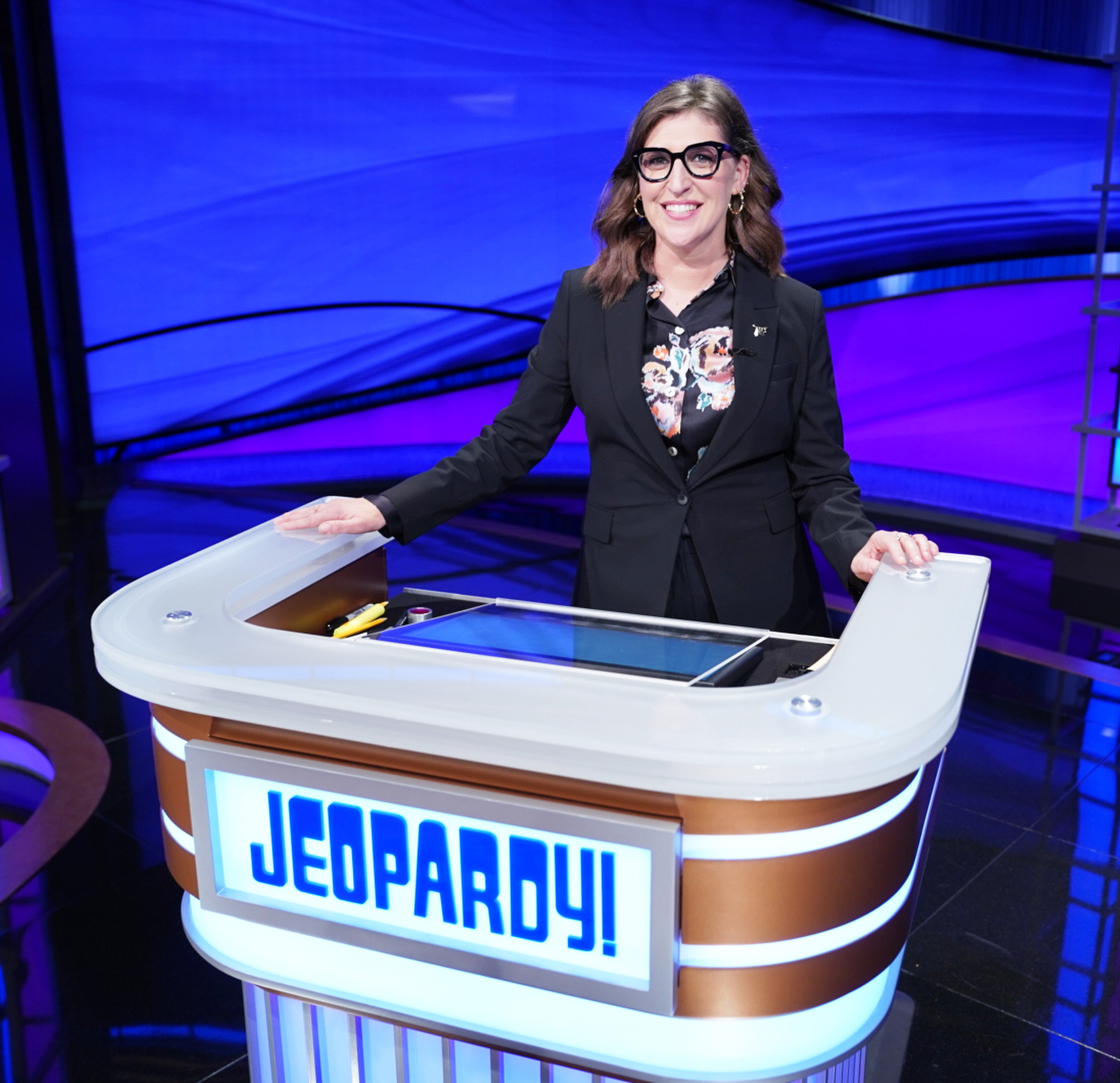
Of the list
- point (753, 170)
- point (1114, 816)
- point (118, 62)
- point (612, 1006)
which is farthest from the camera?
point (118, 62)

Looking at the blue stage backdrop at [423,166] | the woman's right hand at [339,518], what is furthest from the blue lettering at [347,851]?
the blue stage backdrop at [423,166]

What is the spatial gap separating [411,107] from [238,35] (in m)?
1.02

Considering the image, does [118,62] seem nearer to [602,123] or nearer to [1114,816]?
[602,123]

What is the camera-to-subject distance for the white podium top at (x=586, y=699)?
985mm

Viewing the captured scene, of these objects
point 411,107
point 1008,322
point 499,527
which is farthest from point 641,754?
point 411,107

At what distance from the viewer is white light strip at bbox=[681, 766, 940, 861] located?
1.02 m

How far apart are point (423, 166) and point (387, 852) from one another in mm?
6128

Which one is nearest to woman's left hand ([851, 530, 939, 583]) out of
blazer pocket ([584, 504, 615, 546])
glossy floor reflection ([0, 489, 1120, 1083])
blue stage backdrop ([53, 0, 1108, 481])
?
blazer pocket ([584, 504, 615, 546])

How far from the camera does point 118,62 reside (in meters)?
6.42

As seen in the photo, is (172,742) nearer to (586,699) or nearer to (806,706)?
(586,699)

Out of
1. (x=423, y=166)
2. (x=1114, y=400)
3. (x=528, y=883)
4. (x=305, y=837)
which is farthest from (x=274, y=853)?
(x=423, y=166)

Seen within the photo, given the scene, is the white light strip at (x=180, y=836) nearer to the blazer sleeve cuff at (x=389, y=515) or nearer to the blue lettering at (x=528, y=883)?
the blue lettering at (x=528, y=883)

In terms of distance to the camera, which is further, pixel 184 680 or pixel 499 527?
pixel 499 527

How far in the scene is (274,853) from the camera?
1189 millimetres
